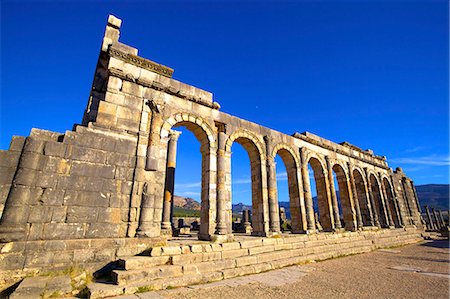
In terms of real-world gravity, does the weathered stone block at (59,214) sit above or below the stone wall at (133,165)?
below

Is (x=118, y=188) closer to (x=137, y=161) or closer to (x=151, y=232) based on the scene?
(x=137, y=161)

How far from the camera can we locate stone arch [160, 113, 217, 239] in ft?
26.8

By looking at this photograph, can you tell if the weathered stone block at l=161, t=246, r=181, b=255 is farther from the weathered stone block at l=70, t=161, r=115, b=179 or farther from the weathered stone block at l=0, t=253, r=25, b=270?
the weathered stone block at l=0, t=253, r=25, b=270

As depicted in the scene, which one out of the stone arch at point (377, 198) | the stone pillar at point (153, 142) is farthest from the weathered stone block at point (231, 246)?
the stone arch at point (377, 198)

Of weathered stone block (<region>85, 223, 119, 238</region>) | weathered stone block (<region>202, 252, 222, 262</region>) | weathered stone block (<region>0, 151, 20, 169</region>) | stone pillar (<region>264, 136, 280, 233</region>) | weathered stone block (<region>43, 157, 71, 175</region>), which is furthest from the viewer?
stone pillar (<region>264, 136, 280, 233</region>)

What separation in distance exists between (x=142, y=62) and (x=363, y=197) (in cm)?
1715

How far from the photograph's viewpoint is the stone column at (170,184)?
8.22m

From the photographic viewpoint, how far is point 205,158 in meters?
9.20

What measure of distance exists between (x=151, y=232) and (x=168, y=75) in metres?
5.90

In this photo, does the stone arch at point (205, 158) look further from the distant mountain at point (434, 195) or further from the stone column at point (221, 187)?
the distant mountain at point (434, 195)

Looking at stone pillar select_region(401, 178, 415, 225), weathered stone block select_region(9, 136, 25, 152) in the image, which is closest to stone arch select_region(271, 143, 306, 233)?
weathered stone block select_region(9, 136, 25, 152)

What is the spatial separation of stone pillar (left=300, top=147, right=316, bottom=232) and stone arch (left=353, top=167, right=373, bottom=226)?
6.16m

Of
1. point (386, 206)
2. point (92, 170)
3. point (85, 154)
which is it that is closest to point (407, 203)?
point (386, 206)

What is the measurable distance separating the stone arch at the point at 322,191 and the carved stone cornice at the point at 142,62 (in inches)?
360
